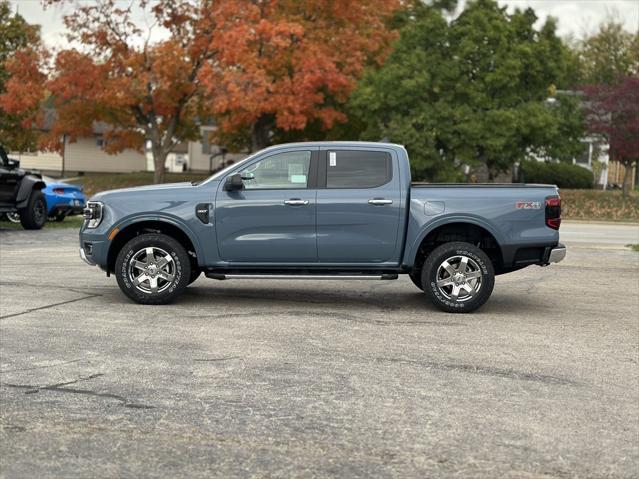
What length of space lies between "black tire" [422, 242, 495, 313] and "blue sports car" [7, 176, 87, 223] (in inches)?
600

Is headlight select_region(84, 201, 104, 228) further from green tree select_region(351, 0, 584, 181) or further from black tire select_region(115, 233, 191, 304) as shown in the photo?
green tree select_region(351, 0, 584, 181)

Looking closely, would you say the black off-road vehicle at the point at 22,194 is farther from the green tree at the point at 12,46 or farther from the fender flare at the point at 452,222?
the green tree at the point at 12,46

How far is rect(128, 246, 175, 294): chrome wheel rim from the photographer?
10984 millimetres

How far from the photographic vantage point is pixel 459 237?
37.0ft

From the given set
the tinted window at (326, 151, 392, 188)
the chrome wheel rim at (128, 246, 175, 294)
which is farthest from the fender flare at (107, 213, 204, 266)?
the tinted window at (326, 151, 392, 188)

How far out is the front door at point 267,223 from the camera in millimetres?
10953

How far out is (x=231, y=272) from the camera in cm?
1111

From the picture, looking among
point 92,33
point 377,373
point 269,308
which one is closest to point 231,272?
point 269,308

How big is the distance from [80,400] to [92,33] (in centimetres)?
3552

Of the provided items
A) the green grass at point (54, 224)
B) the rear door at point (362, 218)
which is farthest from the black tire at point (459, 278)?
the green grass at point (54, 224)

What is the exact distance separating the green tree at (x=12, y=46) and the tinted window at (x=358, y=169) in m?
33.1

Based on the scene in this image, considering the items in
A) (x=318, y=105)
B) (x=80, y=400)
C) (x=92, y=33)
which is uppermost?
(x=92, y=33)

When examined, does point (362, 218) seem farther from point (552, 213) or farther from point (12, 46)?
point (12, 46)

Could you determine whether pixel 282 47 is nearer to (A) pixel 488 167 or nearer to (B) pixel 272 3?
(B) pixel 272 3
